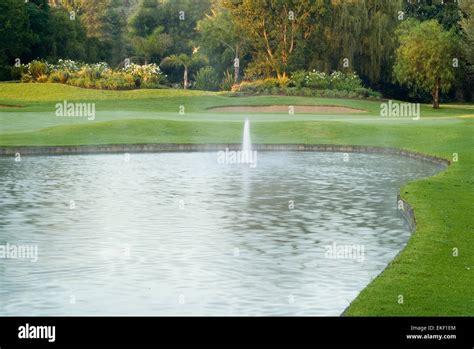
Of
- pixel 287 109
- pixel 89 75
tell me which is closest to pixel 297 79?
pixel 287 109

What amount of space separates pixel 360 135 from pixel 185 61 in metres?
47.9

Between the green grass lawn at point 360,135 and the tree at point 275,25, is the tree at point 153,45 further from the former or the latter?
the green grass lawn at point 360,135

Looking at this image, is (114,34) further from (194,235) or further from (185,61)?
(194,235)

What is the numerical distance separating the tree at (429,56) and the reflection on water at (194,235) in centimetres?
A: 3900

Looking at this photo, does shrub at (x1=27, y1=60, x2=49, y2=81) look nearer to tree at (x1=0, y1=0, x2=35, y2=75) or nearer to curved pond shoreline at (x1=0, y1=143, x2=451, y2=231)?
tree at (x1=0, y1=0, x2=35, y2=75)

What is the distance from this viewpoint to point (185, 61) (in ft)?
291

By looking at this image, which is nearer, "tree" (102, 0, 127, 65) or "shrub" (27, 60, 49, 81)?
"shrub" (27, 60, 49, 81)

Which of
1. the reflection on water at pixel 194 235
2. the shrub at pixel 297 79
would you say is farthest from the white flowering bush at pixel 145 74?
the reflection on water at pixel 194 235

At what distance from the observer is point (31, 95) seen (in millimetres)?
63969

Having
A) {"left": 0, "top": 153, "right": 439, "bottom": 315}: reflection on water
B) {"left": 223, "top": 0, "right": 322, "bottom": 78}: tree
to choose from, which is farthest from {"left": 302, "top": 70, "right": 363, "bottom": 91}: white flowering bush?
{"left": 0, "top": 153, "right": 439, "bottom": 315}: reflection on water

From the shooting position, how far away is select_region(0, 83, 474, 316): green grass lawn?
1266cm

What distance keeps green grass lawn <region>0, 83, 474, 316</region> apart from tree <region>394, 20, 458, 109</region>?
214 cm
